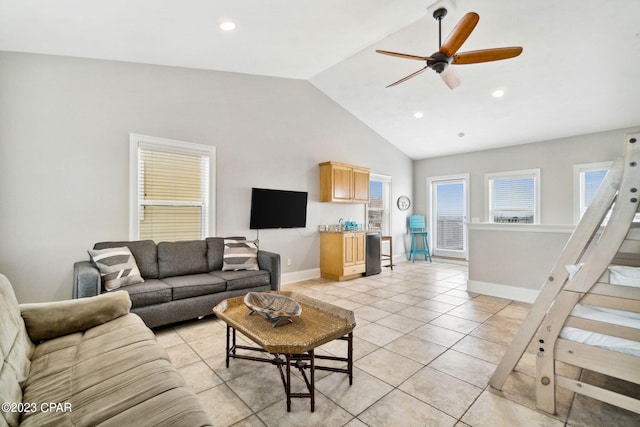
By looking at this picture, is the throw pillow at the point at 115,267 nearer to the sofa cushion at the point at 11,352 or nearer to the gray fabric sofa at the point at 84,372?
the gray fabric sofa at the point at 84,372

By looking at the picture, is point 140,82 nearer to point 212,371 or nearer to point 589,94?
point 212,371

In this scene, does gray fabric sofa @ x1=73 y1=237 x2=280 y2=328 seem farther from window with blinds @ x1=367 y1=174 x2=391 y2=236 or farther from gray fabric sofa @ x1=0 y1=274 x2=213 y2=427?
window with blinds @ x1=367 y1=174 x2=391 y2=236

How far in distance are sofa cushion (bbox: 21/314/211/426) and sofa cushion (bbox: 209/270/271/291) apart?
1.52 metres

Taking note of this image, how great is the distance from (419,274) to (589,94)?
4025 mm

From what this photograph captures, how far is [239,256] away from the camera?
3.77 meters

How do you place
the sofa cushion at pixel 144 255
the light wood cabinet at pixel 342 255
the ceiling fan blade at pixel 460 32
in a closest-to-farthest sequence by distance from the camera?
the ceiling fan blade at pixel 460 32, the sofa cushion at pixel 144 255, the light wood cabinet at pixel 342 255

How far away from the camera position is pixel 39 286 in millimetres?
3041

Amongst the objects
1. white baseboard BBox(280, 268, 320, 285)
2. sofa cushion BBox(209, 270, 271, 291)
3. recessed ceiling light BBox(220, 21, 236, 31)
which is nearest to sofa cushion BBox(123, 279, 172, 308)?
sofa cushion BBox(209, 270, 271, 291)

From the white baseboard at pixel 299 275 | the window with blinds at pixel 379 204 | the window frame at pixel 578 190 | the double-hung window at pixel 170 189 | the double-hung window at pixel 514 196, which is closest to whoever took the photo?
the double-hung window at pixel 170 189

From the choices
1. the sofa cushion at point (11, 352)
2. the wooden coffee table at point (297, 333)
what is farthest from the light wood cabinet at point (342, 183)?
the sofa cushion at point (11, 352)

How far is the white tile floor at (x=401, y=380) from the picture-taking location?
173 cm

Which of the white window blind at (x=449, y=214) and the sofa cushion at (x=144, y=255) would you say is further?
the white window blind at (x=449, y=214)

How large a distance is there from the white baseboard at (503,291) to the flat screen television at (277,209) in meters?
3.00

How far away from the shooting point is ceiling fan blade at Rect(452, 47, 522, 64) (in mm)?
2654
